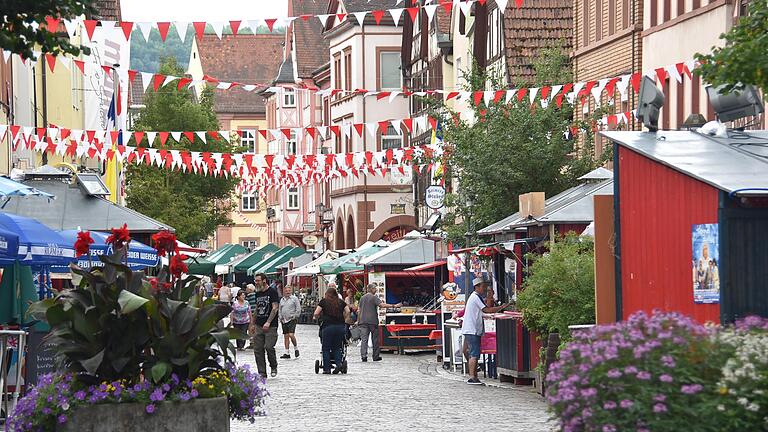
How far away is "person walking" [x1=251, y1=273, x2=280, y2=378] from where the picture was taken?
2834 centimetres

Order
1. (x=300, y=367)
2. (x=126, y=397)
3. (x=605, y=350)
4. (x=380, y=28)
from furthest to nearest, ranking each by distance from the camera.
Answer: (x=380, y=28)
(x=300, y=367)
(x=126, y=397)
(x=605, y=350)

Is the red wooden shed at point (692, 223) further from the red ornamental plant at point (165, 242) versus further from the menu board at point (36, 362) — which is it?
the menu board at point (36, 362)

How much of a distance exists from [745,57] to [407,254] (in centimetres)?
3256

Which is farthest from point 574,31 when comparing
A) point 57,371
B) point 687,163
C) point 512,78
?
point 57,371

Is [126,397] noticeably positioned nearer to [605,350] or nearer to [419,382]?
[605,350]

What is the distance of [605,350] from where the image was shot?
8953 millimetres

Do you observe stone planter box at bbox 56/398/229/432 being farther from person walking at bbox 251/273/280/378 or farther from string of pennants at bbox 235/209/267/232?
string of pennants at bbox 235/209/267/232

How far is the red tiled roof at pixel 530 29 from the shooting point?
150 feet

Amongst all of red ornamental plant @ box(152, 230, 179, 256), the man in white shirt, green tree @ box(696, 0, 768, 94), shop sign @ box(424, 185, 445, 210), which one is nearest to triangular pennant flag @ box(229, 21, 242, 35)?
the man in white shirt

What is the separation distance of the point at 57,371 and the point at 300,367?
19.3 meters

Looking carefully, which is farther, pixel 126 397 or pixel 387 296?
pixel 387 296

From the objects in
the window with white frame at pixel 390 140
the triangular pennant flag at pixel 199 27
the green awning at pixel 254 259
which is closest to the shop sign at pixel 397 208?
the window with white frame at pixel 390 140

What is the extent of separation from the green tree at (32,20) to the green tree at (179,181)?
52.2 metres

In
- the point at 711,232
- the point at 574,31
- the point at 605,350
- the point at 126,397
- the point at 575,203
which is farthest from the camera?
the point at 574,31
